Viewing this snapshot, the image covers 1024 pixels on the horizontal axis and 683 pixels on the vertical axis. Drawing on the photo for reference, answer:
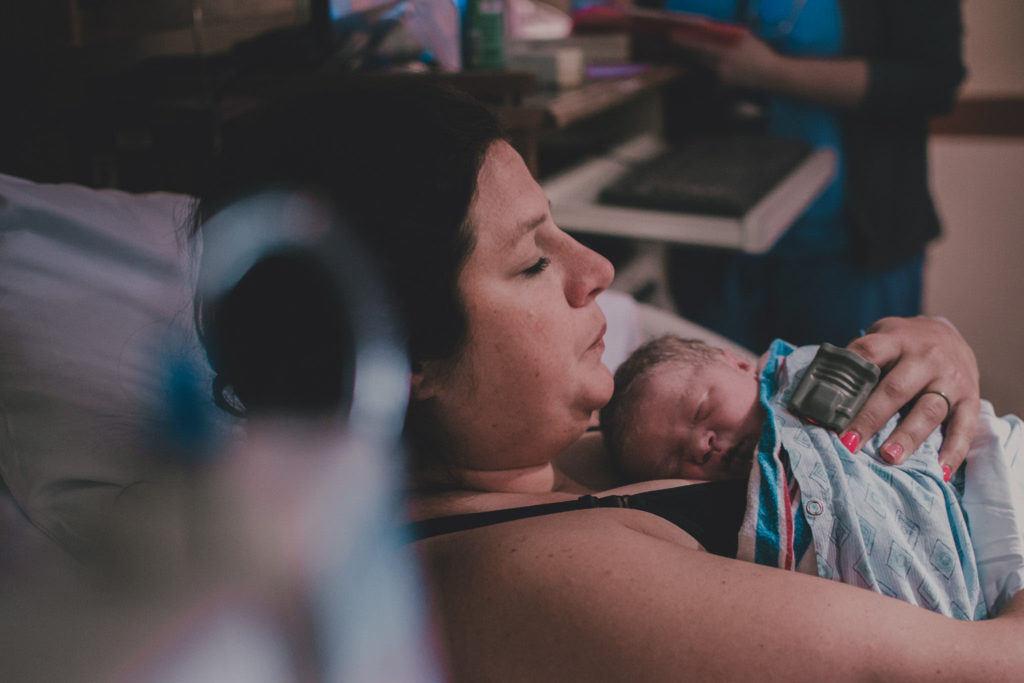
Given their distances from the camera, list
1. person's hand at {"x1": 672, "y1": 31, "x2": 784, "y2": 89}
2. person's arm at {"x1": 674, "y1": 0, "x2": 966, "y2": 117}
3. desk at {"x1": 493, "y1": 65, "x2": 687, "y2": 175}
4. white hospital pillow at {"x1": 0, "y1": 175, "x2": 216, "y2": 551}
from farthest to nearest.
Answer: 1. person's hand at {"x1": 672, "y1": 31, "x2": 784, "y2": 89}
2. person's arm at {"x1": 674, "y1": 0, "x2": 966, "y2": 117}
3. desk at {"x1": 493, "y1": 65, "x2": 687, "y2": 175}
4. white hospital pillow at {"x1": 0, "y1": 175, "x2": 216, "y2": 551}

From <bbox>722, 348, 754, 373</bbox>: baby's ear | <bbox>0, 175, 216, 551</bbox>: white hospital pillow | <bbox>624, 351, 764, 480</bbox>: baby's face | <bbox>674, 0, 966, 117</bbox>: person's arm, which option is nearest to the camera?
<bbox>0, 175, 216, 551</bbox>: white hospital pillow

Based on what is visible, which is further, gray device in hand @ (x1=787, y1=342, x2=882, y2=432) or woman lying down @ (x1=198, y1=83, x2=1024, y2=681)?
gray device in hand @ (x1=787, y1=342, x2=882, y2=432)

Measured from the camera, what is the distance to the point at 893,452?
98 centimetres

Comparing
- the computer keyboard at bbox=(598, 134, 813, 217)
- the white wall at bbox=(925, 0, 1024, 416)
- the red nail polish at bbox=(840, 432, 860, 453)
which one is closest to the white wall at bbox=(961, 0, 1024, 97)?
the white wall at bbox=(925, 0, 1024, 416)

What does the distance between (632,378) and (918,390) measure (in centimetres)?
37

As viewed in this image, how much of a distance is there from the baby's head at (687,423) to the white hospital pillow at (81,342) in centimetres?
62

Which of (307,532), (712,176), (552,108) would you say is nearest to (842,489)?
(307,532)

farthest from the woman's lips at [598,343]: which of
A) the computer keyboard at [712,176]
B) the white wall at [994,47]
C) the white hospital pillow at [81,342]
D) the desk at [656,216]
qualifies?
the white wall at [994,47]

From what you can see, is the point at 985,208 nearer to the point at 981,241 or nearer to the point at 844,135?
the point at 981,241

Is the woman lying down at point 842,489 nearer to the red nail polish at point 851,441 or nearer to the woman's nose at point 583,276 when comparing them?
the red nail polish at point 851,441

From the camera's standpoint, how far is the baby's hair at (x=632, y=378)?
1167mm

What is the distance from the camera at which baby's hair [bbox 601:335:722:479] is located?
3.83 feet

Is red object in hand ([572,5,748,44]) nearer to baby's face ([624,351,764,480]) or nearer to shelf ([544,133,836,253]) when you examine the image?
shelf ([544,133,836,253])

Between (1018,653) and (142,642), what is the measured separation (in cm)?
84
